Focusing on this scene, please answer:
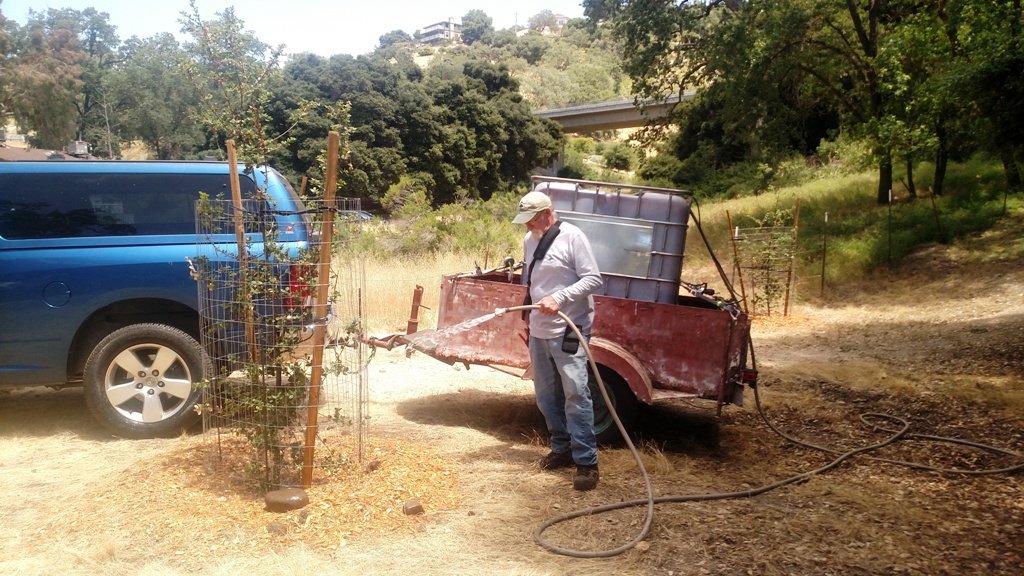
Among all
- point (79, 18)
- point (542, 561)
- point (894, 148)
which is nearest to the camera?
point (542, 561)

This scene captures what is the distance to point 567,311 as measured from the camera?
5270mm

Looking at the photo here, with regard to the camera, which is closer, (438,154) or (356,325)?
(356,325)

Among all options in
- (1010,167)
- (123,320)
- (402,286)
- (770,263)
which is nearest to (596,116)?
(1010,167)

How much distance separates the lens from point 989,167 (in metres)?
22.3

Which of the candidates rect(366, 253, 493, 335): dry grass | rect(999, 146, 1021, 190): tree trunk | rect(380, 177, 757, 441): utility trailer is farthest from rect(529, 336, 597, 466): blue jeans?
rect(999, 146, 1021, 190): tree trunk

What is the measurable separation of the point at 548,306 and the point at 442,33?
11846cm

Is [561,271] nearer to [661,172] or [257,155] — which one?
[257,155]

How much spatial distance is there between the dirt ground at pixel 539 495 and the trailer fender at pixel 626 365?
49cm

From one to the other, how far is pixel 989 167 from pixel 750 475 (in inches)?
823

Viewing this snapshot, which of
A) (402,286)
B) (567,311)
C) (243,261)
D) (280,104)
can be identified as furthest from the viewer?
(280,104)

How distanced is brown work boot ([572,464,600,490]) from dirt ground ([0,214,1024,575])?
0.07 m

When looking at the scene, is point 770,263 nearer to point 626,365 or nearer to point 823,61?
point 823,61

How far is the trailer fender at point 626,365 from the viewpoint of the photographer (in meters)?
5.89

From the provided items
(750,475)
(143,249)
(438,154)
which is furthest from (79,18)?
(750,475)
